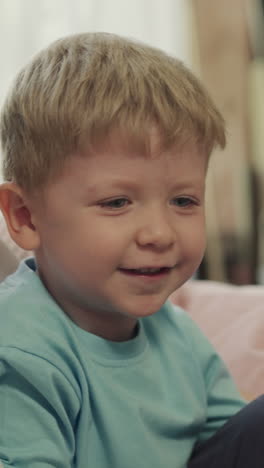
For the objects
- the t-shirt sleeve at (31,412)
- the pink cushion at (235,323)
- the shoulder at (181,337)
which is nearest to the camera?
the t-shirt sleeve at (31,412)

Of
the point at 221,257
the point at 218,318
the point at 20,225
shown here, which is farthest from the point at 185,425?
the point at 221,257

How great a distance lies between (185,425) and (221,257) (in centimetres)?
194

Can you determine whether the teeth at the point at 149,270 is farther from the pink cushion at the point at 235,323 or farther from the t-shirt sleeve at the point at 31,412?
the pink cushion at the point at 235,323

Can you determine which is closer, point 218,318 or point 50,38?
point 218,318

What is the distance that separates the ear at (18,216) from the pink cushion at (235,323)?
22.4 inches

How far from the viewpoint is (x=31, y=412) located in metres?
0.88

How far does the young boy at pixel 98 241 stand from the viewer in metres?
0.91

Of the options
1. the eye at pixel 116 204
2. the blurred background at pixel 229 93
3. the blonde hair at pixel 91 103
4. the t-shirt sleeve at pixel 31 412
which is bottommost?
the blurred background at pixel 229 93

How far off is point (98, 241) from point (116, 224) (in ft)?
0.10

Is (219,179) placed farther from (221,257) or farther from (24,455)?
(24,455)

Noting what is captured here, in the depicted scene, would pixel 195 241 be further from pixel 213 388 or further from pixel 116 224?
pixel 213 388

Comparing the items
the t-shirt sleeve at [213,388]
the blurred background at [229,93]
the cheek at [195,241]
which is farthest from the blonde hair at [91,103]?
the blurred background at [229,93]

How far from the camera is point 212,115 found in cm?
101

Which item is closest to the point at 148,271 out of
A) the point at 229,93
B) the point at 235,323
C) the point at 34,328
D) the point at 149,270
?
the point at 149,270
